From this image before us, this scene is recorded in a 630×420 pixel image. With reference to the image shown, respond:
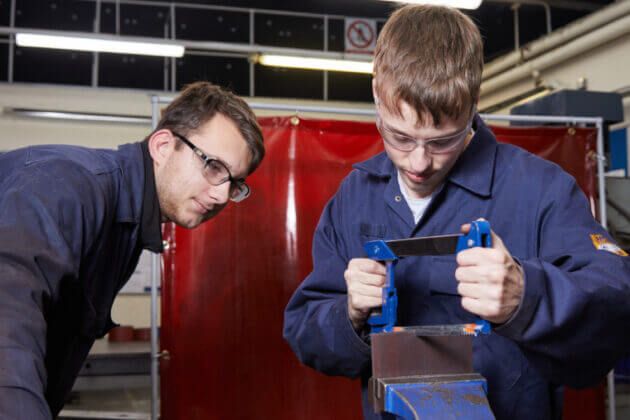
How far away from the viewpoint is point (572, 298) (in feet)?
3.02

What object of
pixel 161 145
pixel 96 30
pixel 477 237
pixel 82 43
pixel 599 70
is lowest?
pixel 477 237

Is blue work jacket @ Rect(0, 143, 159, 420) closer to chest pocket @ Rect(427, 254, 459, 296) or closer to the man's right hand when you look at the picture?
the man's right hand

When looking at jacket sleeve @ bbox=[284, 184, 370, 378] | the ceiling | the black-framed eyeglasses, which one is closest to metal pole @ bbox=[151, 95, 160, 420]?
the black-framed eyeglasses

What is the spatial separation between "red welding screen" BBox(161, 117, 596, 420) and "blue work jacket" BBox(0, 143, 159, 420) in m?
1.14

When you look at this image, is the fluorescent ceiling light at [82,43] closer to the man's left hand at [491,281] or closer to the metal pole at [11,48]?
the metal pole at [11,48]

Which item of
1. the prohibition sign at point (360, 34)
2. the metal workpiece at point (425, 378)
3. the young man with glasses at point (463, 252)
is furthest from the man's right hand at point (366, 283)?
the prohibition sign at point (360, 34)

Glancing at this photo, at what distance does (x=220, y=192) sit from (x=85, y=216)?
1.81 feet

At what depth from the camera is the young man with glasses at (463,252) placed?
925mm

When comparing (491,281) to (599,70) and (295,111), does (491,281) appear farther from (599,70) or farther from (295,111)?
(599,70)

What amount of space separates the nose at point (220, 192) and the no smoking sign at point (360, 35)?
19.5 feet

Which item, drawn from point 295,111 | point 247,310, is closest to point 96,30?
point 295,111

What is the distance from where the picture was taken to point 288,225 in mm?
2758

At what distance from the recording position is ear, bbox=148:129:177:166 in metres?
1.57

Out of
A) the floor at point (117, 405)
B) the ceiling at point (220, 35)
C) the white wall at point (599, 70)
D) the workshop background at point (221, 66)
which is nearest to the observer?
the floor at point (117, 405)
